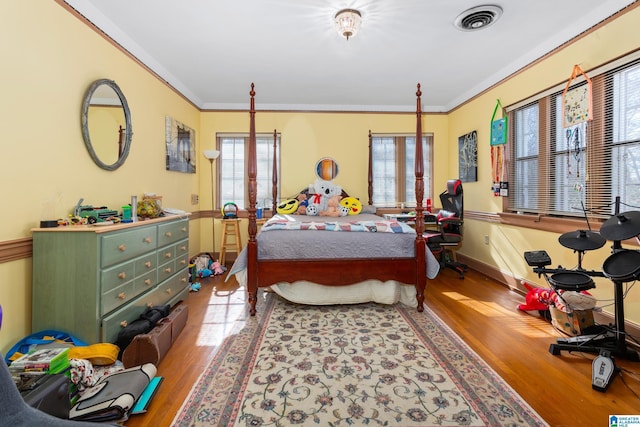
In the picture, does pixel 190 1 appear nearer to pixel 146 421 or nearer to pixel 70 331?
pixel 70 331

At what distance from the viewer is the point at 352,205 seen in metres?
4.91

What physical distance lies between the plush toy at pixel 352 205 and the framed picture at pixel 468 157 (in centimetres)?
167

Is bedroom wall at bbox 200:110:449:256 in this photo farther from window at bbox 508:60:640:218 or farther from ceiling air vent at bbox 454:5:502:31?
ceiling air vent at bbox 454:5:502:31

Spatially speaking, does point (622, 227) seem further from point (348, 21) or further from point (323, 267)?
point (348, 21)

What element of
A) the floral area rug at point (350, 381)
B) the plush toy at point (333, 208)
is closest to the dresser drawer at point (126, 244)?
the floral area rug at point (350, 381)

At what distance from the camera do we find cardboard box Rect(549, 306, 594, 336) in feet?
8.07

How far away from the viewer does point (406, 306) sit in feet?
10.4

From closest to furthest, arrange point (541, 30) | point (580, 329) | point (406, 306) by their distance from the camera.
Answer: point (580, 329), point (541, 30), point (406, 306)

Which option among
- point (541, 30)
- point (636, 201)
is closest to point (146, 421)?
point (636, 201)

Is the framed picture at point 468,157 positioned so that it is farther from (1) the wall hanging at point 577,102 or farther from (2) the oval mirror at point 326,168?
(2) the oval mirror at point 326,168

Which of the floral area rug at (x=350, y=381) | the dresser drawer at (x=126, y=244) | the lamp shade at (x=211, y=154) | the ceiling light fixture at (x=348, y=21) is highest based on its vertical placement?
the ceiling light fixture at (x=348, y=21)

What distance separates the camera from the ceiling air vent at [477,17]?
2.56m

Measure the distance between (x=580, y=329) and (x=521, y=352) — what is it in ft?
2.02

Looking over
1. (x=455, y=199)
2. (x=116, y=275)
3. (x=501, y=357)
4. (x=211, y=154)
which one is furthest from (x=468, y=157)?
(x=116, y=275)
